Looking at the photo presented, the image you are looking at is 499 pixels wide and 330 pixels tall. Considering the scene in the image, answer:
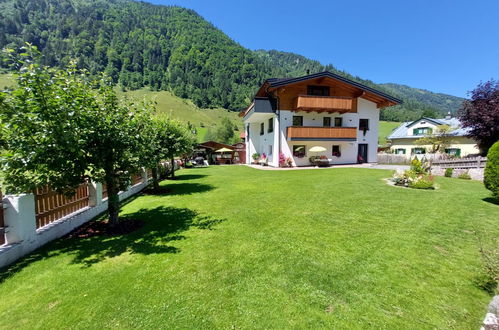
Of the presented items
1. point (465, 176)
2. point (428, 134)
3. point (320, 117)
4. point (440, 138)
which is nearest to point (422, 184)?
point (465, 176)

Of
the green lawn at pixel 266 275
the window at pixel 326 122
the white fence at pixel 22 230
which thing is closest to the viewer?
the green lawn at pixel 266 275

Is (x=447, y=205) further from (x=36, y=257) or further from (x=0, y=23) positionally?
(x=0, y=23)

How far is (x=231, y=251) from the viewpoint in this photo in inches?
174

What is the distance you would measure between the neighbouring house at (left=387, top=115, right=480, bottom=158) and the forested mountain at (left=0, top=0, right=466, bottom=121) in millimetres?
82129

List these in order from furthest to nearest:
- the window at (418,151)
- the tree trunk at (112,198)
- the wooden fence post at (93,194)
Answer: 1. the window at (418,151)
2. the wooden fence post at (93,194)
3. the tree trunk at (112,198)

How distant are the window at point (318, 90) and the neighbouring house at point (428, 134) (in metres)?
13.2

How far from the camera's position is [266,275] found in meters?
3.57

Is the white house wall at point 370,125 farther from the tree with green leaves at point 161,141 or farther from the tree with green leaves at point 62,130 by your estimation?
the tree with green leaves at point 62,130

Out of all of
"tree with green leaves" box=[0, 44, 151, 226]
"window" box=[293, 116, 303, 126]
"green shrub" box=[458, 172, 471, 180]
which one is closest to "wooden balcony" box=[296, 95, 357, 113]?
"window" box=[293, 116, 303, 126]

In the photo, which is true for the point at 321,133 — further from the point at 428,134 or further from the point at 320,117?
the point at 428,134

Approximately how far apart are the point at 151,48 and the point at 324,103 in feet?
505

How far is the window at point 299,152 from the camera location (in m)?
22.2

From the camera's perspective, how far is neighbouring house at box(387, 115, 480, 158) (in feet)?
86.1

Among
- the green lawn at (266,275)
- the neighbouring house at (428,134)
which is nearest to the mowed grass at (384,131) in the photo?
the neighbouring house at (428,134)
